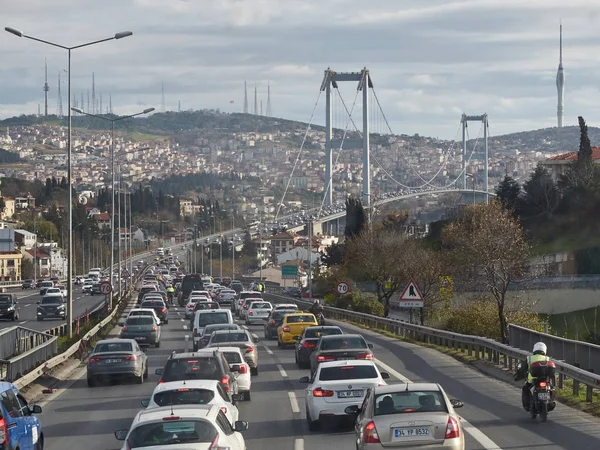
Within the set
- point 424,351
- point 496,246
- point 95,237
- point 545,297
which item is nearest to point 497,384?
point 424,351

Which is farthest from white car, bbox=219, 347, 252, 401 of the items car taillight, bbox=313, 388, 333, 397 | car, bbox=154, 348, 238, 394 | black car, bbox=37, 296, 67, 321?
black car, bbox=37, 296, 67, 321

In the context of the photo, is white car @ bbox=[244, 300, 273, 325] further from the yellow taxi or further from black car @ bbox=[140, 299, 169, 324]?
the yellow taxi

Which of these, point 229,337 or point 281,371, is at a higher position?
point 229,337

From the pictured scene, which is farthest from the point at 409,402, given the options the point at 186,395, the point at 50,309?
the point at 50,309

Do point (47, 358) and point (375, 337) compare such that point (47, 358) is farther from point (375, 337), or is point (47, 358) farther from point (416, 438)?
point (416, 438)

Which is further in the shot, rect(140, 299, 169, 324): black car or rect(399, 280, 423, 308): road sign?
rect(140, 299, 169, 324): black car

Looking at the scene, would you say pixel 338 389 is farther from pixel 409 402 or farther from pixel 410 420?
pixel 410 420

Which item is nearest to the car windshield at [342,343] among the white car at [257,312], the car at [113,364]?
the car at [113,364]
